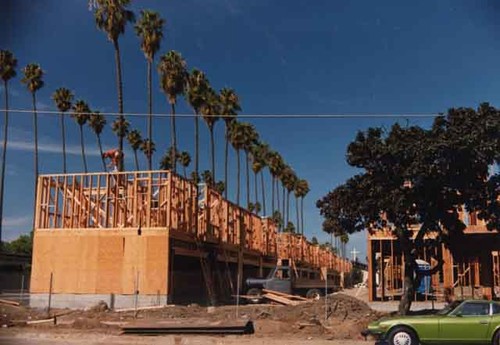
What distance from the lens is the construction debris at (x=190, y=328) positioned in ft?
60.1

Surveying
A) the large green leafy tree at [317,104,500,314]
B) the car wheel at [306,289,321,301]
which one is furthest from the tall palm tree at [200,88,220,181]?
the large green leafy tree at [317,104,500,314]

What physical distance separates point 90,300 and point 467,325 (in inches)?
702

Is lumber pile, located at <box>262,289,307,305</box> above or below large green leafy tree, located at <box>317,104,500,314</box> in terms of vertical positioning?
below

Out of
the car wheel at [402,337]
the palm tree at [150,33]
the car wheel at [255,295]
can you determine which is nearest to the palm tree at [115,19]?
the palm tree at [150,33]

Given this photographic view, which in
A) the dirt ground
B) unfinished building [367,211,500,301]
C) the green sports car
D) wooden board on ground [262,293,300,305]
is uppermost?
unfinished building [367,211,500,301]

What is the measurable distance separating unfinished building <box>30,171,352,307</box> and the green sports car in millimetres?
12079

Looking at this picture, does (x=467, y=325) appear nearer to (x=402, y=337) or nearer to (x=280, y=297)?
(x=402, y=337)

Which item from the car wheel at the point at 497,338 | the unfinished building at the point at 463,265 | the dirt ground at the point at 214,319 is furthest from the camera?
the unfinished building at the point at 463,265

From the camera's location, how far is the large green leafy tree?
→ 18.2m

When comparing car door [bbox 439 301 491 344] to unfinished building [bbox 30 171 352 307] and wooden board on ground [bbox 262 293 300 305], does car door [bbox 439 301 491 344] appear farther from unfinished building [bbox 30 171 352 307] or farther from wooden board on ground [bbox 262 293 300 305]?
wooden board on ground [bbox 262 293 300 305]

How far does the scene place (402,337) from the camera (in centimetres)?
1410

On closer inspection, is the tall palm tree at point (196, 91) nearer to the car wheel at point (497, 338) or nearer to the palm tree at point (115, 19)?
the palm tree at point (115, 19)

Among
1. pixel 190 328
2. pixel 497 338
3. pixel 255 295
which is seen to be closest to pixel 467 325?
pixel 497 338

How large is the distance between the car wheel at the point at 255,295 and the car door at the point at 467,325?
16750mm
